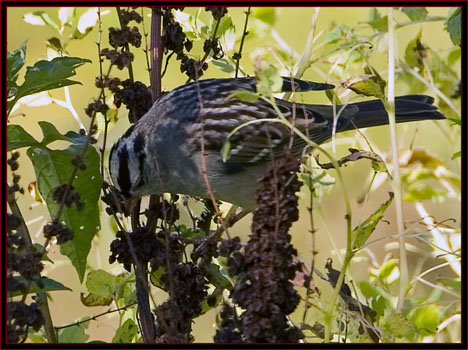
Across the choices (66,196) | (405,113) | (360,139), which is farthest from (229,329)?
(405,113)

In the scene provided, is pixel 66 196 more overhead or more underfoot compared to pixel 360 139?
more underfoot

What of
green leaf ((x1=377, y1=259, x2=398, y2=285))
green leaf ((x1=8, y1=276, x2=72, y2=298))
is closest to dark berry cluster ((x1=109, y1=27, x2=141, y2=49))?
green leaf ((x1=8, y1=276, x2=72, y2=298))

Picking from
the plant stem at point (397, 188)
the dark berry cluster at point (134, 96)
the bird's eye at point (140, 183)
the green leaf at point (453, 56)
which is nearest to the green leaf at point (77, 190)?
the dark berry cluster at point (134, 96)

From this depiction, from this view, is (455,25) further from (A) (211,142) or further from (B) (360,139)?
(A) (211,142)

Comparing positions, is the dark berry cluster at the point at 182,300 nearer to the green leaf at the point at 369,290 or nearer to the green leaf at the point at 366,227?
the green leaf at the point at 366,227

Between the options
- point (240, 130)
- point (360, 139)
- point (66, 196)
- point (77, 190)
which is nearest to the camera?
point (66, 196)

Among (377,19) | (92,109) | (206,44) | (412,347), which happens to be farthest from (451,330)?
(92,109)

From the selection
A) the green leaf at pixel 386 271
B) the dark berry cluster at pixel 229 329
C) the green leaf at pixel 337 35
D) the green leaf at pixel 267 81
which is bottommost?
the dark berry cluster at pixel 229 329
